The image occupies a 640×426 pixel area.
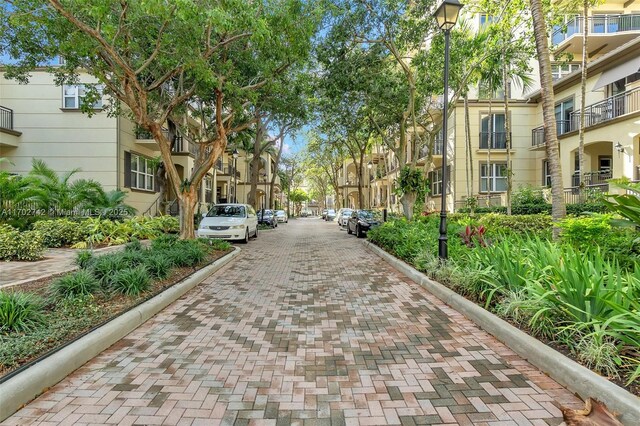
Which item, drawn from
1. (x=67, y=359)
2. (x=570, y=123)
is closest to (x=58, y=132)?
(x=67, y=359)

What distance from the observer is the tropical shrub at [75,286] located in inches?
207

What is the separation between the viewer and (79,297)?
516 cm

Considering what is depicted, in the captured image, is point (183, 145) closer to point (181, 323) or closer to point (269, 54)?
point (269, 54)

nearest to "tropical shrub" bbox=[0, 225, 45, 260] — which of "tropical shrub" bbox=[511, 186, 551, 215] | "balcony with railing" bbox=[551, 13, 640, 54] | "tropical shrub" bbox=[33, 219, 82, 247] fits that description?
"tropical shrub" bbox=[33, 219, 82, 247]

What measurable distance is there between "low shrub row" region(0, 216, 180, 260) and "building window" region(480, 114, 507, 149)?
19.8 m

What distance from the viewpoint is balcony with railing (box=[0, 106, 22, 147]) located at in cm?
1753

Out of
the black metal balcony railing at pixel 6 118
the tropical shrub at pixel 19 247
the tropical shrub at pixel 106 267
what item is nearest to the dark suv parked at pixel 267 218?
the black metal balcony railing at pixel 6 118

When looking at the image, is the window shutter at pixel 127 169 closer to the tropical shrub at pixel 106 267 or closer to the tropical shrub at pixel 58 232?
the tropical shrub at pixel 58 232

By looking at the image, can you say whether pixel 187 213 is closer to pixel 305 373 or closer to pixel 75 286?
pixel 75 286

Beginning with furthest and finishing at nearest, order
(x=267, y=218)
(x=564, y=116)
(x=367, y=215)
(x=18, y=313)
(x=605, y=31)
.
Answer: (x=267, y=218)
(x=564, y=116)
(x=367, y=215)
(x=605, y=31)
(x=18, y=313)

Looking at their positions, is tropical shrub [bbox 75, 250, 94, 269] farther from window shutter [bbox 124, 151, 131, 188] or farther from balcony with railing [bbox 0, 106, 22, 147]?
balcony with railing [bbox 0, 106, 22, 147]

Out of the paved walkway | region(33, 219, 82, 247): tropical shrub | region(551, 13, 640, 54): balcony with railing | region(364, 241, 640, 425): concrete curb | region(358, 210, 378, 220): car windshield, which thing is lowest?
the paved walkway

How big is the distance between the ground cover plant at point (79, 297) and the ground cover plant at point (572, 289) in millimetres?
5242

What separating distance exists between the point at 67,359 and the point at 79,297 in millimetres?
1887
